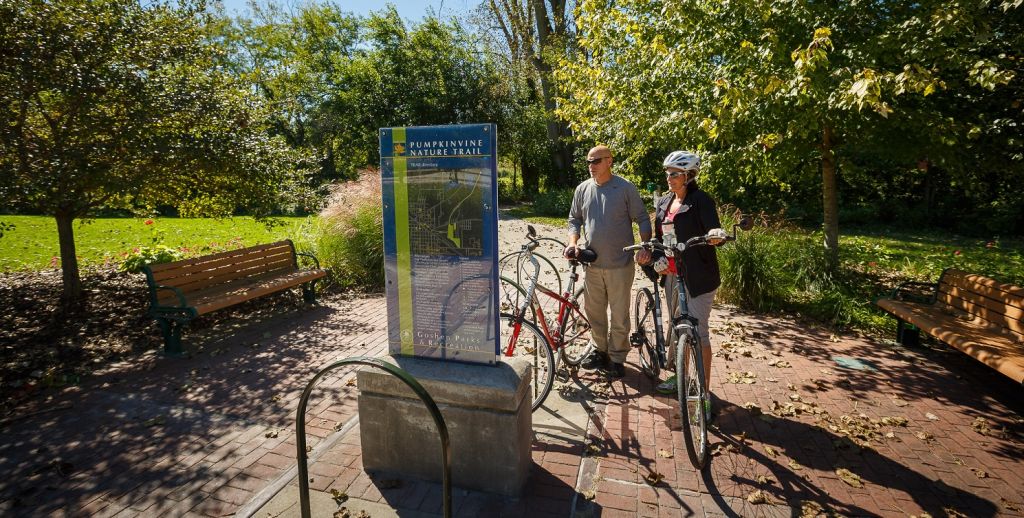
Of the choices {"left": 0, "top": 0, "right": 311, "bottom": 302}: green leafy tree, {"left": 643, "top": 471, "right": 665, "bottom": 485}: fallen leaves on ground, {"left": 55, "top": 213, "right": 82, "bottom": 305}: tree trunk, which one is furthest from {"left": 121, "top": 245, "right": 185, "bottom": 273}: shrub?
{"left": 643, "top": 471, "right": 665, "bottom": 485}: fallen leaves on ground

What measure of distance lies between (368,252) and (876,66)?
7.13 m

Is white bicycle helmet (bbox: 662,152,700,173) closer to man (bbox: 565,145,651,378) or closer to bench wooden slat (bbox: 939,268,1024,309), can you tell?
man (bbox: 565,145,651,378)

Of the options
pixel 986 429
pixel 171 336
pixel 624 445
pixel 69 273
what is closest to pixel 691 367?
pixel 624 445

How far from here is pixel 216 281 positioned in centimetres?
643

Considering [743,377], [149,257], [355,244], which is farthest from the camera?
[355,244]

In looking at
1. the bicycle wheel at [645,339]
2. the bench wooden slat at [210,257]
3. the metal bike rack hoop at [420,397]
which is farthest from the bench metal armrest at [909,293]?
the bench wooden slat at [210,257]

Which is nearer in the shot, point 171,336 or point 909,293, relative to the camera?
point 171,336

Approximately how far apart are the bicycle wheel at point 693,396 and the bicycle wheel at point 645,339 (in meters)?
0.88

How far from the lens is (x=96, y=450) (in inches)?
144

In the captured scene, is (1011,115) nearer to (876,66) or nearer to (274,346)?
(876,66)

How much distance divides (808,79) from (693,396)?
3.29 meters

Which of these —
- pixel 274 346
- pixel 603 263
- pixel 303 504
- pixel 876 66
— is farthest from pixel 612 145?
pixel 303 504

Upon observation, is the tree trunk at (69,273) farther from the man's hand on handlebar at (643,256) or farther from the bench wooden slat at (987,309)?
the bench wooden slat at (987,309)

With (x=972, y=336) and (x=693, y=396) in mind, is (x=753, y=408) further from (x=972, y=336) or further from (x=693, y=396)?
(x=972, y=336)
